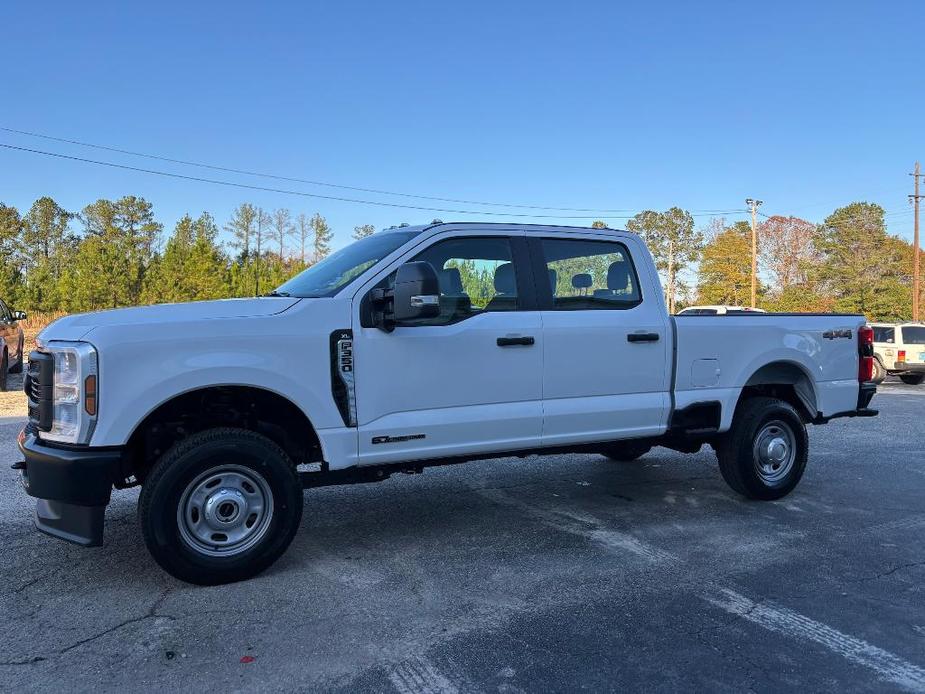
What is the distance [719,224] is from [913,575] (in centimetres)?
6293

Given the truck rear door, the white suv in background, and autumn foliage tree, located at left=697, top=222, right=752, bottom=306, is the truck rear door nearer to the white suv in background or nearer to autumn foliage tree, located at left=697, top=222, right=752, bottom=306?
the white suv in background

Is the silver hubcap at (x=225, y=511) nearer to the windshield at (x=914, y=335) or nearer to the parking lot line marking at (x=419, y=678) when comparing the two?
the parking lot line marking at (x=419, y=678)

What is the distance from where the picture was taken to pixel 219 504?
399cm

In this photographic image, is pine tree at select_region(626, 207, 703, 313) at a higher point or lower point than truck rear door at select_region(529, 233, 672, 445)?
higher

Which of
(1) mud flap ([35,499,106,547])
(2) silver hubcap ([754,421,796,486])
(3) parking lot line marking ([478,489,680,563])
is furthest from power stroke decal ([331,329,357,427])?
(2) silver hubcap ([754,421,796,486])

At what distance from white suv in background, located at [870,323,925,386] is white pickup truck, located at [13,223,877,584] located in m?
14.3

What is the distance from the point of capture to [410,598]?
12.8 feet

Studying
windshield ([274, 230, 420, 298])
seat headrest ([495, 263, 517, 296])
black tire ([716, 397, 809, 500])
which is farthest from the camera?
black tire ([716, 397, 809, 500])

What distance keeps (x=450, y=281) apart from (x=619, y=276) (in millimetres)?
1444

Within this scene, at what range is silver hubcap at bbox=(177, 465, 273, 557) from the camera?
395 centimetres

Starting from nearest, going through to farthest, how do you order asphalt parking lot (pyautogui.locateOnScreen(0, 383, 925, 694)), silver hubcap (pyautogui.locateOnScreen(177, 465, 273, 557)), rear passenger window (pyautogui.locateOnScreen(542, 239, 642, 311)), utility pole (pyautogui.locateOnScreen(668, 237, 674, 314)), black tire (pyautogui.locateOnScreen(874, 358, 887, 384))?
asphalt parking lot (pyautogui.locateOnScreen(0, 383, 925, 694))
silver hubcap (pyautogui.locateOnScreen(177, 465, 273, 557))
rear passenger window (pyautogui.locateOnScreen(542, 239, 642, 311))
black tire (pyautogui.locateOnScreen(874, 358, 887, 384))
utility pole (pyautogui.locateOnScreen(668, 237, 674, 314))

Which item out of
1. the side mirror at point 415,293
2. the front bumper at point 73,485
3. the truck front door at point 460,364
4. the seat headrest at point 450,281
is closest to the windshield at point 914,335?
the truck front door at point 460,364

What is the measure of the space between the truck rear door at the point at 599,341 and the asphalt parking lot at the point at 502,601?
0.80 metres

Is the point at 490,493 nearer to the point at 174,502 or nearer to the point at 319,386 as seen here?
the point at 319,386
